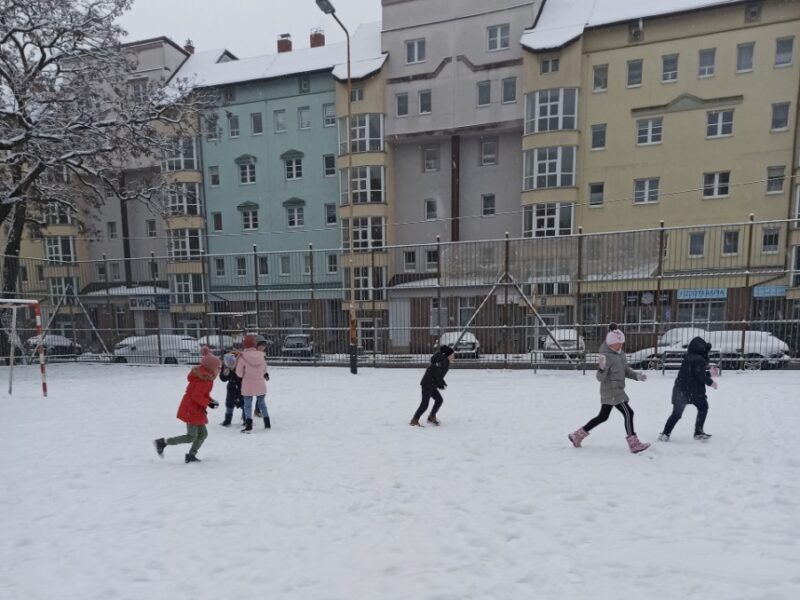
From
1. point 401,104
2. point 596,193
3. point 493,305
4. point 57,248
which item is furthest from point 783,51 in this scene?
point 57,248

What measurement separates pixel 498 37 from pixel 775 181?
17.4 metres

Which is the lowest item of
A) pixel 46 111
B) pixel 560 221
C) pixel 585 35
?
pixel 560 221

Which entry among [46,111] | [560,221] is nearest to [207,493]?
[46,111]

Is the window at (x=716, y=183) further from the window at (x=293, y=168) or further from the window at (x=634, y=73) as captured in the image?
the window at (x=293, y=168)

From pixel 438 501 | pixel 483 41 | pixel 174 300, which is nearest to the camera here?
pixel 438 501

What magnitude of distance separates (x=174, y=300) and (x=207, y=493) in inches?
557

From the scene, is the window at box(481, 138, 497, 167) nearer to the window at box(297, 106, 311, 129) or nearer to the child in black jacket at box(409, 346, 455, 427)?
the window at box(297, 106, 311, 129)

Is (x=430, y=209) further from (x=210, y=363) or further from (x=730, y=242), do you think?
(x=210, y=363)

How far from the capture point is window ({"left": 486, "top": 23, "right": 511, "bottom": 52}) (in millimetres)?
26797

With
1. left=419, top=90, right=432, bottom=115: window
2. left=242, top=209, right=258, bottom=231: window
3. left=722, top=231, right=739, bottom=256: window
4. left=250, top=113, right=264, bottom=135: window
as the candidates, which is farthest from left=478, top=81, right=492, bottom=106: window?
left=722, top=231, right=739, bottom=256: window

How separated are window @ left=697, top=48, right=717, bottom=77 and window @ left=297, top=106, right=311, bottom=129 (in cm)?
2386

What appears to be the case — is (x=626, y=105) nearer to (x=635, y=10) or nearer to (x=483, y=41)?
(x=635, y=10)

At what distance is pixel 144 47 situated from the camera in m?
32.9

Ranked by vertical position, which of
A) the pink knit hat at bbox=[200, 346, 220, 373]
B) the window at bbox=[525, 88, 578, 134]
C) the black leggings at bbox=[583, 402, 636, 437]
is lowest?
the black leggings at bbox=[583, 402, 636, 437]
